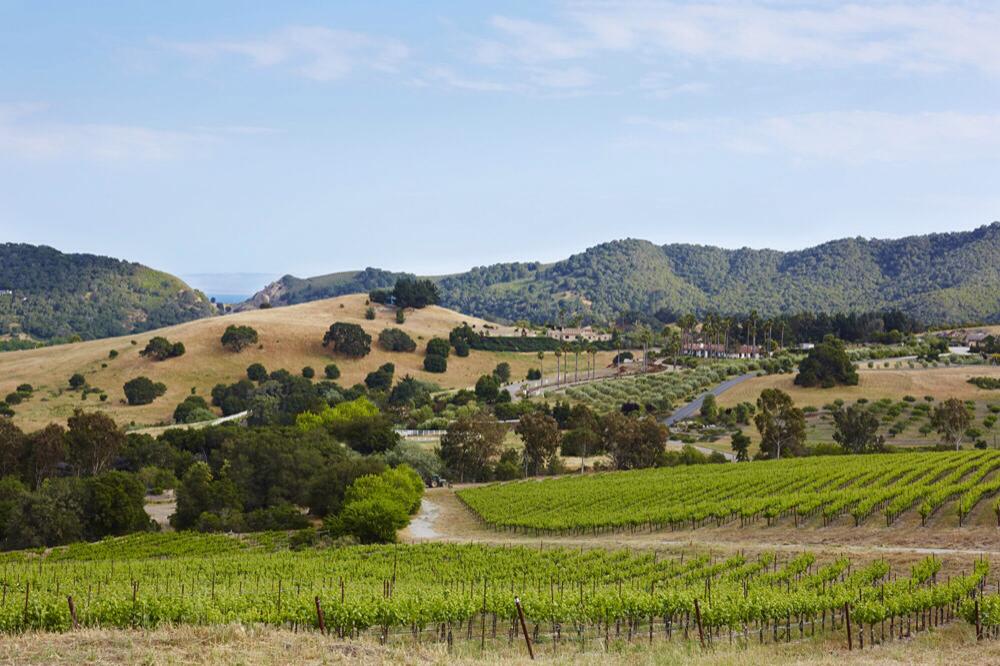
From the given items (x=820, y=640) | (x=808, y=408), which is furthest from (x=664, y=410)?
(x=820, y=640)

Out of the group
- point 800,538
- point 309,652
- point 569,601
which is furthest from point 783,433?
point 309,652

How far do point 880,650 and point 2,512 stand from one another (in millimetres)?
59222

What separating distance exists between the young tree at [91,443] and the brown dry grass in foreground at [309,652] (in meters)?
63.2

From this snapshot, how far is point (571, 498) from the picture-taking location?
6531cm

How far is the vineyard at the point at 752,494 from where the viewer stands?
4912 cm

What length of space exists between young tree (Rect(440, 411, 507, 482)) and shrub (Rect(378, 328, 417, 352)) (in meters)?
79.2

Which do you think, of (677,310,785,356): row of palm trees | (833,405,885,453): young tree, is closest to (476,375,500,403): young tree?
(677,310,785,356): row of palm trees

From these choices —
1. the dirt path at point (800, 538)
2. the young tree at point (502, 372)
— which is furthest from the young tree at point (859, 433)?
the young tree at point (502, 372)

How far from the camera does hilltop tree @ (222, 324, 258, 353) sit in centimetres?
15675

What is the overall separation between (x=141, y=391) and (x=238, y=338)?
91.3ft

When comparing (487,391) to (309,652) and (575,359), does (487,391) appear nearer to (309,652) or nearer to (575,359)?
(575,359)

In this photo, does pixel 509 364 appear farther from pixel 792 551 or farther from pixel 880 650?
pixel 880 650

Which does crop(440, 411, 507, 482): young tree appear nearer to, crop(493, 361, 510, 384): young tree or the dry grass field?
the dry grass field

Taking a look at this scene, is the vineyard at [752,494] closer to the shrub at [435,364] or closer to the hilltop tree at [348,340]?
the shrub at [435,364]
